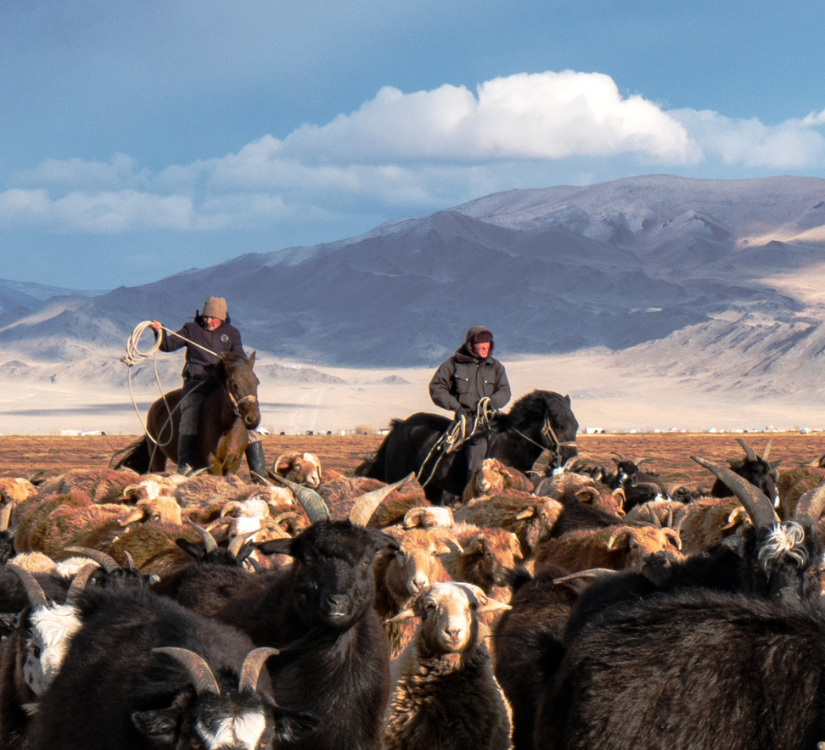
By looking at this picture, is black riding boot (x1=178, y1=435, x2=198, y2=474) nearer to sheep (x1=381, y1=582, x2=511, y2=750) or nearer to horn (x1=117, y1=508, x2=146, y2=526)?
horn (x1=117, y1=508, x2=146, y2=526)

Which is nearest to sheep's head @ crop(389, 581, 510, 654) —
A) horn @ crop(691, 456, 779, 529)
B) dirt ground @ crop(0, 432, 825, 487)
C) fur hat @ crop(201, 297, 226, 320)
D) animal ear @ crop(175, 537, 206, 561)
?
horn @ crop(691, 456, 779, 529)

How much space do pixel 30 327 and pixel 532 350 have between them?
166 feet

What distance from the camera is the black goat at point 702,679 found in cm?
322

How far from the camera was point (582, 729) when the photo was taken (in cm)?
351

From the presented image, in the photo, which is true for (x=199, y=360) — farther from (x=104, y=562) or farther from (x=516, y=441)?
(x=104, y=562)

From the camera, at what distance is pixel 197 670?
340cm

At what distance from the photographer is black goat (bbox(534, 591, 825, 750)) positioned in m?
3.22

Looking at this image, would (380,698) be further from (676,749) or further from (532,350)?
(532,350)

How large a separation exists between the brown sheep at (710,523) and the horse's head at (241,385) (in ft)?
15.1

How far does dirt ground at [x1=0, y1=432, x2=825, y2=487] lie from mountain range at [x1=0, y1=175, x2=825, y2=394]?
44.1 meters

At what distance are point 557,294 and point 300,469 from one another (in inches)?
3727

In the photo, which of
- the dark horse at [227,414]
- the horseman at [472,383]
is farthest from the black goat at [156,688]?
the horseman at [472,383]

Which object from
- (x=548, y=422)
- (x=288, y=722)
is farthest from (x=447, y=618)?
(x=548, y=422)

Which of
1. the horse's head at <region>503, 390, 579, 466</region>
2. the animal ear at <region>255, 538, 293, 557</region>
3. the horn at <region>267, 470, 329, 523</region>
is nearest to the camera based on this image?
the animal ear at <region>255, 538, 293, 557</region>
